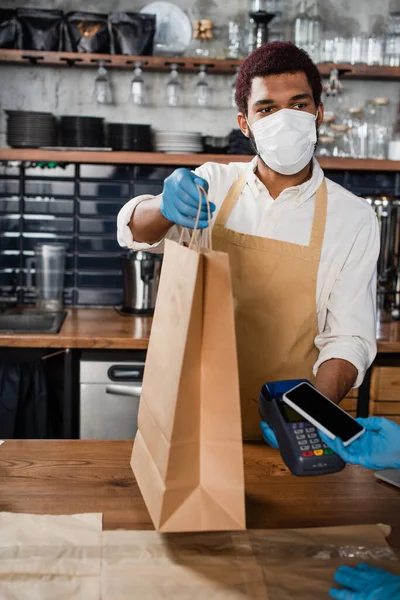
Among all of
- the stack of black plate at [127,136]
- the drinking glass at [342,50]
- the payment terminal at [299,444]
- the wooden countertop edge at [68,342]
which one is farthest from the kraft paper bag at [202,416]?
the drinking glass at [342,50]

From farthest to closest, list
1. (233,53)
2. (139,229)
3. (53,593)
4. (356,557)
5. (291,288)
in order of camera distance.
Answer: (233,53) → (291,288) → (139,229) → (356,557) → (53,593)

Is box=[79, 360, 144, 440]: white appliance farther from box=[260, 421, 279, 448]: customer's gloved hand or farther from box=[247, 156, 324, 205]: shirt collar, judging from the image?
box=[260, 421, 279, 448]: customer's gloved hand

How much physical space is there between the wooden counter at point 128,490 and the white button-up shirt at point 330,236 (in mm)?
376

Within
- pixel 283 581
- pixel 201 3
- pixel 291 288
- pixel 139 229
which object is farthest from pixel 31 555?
pixel 201 3

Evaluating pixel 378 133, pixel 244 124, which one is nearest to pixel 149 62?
pixel 378 133

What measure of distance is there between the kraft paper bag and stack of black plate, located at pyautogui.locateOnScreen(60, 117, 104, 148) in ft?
7.07

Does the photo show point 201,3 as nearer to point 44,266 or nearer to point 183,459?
point 44,266

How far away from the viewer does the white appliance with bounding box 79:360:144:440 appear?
2.78 m

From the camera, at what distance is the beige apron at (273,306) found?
1.89 m

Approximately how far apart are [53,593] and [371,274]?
3.72 feet

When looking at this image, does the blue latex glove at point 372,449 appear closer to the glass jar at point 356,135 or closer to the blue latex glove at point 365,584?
the blue latex glove at point 365,584

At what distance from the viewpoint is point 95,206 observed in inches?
135

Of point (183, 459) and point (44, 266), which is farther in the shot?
point (44, 266)

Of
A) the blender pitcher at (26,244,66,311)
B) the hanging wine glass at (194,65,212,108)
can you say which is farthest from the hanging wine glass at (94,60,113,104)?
A: the blender pitcher at (26,244,66,311)
